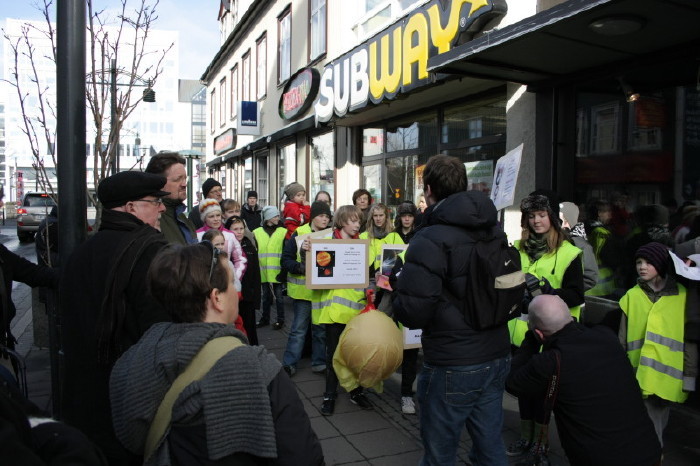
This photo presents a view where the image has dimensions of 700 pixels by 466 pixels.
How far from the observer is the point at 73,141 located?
10.1ft

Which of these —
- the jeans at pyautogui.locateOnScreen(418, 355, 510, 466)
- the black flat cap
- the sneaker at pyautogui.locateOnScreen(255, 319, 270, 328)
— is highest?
the black flat cap

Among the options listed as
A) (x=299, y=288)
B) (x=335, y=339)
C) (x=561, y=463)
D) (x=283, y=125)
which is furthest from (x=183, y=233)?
(x=283, y=125)

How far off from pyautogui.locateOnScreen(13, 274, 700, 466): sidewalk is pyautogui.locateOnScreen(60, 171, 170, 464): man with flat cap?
197 cm

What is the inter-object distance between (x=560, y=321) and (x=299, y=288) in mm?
3199

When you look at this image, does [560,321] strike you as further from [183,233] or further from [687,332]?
[183,233]

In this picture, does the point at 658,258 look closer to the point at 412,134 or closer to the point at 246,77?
the point at 412,134

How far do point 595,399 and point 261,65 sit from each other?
17106 millimetres

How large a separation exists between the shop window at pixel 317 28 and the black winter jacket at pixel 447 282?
34.7 feet

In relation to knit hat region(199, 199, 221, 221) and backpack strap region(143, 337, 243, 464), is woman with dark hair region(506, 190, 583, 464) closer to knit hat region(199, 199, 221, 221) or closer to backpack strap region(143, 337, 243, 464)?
backpack strap region(143, 337, 243, 464)

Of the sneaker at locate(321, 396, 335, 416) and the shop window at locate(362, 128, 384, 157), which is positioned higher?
the shop window at locate(362, 128, 384, 157)

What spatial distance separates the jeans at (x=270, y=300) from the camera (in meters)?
7.76

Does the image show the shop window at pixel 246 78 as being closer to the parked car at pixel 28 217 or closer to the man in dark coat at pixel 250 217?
the man in dark coat at pixel 250 217

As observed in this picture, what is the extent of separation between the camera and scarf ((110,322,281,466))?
1.52 metres

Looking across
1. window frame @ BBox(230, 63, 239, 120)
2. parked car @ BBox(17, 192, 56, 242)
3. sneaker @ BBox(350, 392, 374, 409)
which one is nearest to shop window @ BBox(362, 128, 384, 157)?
sneaker @ BBox(350, 392, 374, 409)
